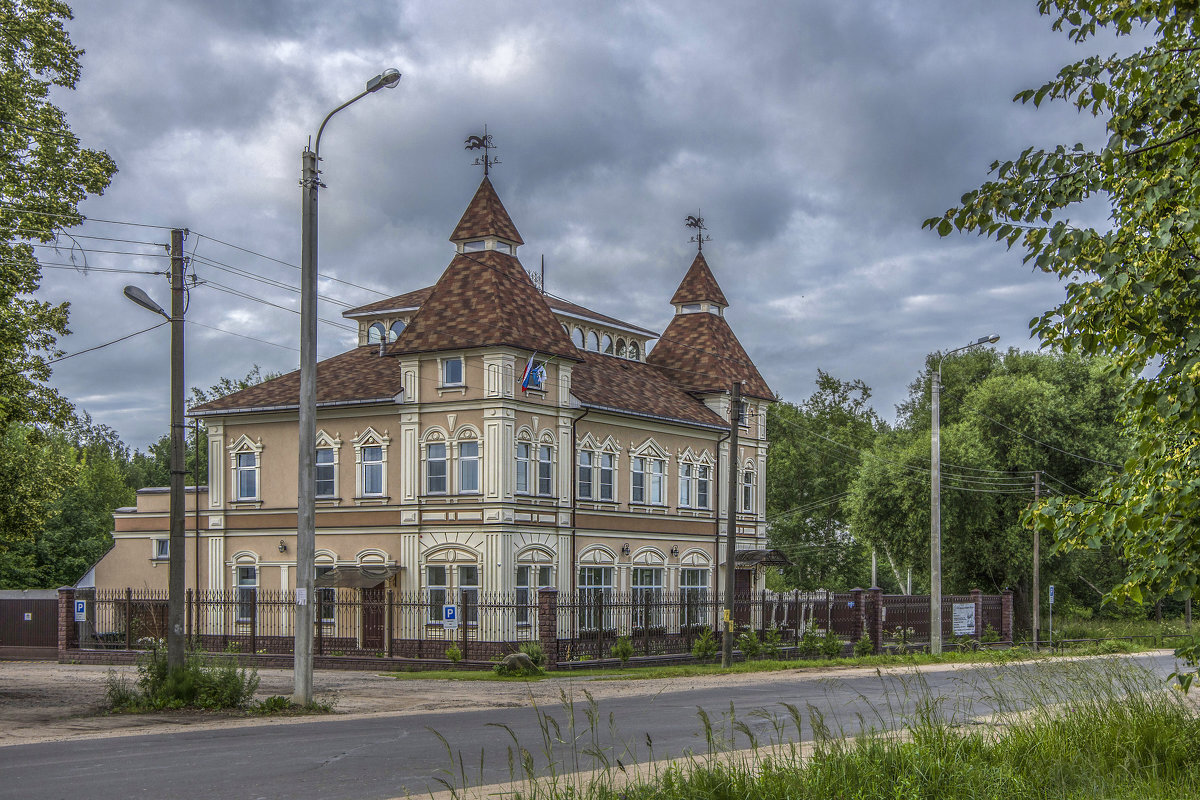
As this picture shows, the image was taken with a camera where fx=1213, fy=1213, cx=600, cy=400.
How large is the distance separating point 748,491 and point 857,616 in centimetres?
1029

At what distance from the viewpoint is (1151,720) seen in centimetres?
1061

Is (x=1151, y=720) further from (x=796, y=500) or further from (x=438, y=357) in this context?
(x=796, y=500)

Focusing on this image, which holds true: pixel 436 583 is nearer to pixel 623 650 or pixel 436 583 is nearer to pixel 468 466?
pixel 468 466

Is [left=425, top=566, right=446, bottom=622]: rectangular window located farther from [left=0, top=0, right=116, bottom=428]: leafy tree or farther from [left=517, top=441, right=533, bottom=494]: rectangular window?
[left=0, top=0, right=116, bottom=428]: leafy tree

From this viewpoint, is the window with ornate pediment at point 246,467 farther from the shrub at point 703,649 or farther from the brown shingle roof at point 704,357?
the brown shingle roof at point 704,357

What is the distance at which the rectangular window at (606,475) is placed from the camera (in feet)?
137

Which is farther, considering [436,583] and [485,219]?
[485,219]

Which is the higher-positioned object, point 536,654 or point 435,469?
point 435,469

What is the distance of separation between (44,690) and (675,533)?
24824 mm

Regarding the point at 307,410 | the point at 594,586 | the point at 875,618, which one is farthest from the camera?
the point at 594,586

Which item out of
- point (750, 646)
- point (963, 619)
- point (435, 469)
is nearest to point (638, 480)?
point (435, 469)

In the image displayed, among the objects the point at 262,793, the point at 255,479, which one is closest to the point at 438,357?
the point at 255,479

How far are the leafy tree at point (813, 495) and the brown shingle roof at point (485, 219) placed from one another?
139 ft

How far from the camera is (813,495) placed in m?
80.6
